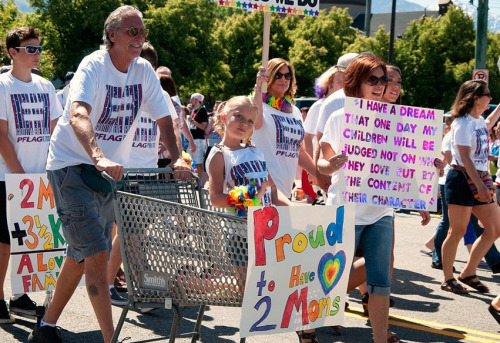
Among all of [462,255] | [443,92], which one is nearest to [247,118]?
[462,255]

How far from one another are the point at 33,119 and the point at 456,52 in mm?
39078

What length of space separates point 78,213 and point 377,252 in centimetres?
188

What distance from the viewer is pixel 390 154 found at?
538 centimetres

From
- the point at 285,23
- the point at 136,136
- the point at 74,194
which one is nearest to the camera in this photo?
the point at 74,194

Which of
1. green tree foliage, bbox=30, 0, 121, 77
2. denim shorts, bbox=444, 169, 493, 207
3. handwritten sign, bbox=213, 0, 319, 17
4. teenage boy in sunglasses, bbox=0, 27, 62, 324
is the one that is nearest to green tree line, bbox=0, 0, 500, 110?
green tree foliage, bbox=30, 0, 121, 77

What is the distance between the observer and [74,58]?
44.7m

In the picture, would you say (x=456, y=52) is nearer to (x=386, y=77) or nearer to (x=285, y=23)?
(x=285, y=23)

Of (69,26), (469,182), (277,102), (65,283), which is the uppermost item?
(69,26)

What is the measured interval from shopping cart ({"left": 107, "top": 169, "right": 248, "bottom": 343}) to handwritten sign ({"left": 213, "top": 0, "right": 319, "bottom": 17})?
3.33 meters

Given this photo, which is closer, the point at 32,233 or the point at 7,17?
the point at 32,233

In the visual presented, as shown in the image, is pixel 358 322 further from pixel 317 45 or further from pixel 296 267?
pixel 317 45

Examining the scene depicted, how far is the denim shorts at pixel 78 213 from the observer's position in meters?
4.51

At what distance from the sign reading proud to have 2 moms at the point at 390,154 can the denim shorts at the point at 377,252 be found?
164 mm

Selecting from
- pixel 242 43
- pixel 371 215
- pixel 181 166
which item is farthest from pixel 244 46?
pixel 181 166
